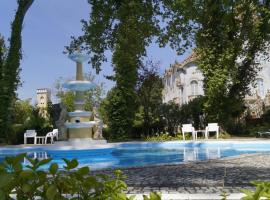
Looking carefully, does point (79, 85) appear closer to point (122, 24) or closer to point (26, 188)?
point (122, 24)

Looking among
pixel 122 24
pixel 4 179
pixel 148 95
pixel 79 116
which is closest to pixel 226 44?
pixel 148 95

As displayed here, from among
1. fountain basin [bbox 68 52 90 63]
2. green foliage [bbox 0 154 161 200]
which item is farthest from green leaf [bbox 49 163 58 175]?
fountain basin [bbox 68 52 90 63]

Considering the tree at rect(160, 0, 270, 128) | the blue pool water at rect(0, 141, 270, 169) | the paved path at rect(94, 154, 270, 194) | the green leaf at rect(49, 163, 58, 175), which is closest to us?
the green leaf at rect(49, 163, 58, 175)

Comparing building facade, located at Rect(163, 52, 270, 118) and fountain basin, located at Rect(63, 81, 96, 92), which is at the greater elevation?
building facade, located at Rect(163, 52, 270, 118)

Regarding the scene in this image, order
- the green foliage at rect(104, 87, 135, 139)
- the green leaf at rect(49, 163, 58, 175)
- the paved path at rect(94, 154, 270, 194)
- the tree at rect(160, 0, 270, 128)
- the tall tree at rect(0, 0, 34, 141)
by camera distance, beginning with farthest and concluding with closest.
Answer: the green foliage at rect(104, 87, 135, 139) < the tall tree at rect(0, 0, 34, 141) < the tree at rect(160, 0, 270, 128) < the paved path at rect(94, 154, 270, 194) < the green leaf at rect(49, 163, 58, 175)

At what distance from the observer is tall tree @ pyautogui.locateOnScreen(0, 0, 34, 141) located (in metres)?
21.5

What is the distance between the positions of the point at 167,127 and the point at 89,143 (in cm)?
913

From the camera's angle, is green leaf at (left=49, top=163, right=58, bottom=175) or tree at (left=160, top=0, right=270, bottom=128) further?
tree at (left=160, top=0, right=270, bottom=128)

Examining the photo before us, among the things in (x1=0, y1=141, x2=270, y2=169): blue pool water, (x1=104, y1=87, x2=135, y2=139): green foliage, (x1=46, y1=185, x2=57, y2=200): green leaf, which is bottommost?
(x1=0, y1=141, x2=270, y2=169): blue pool water

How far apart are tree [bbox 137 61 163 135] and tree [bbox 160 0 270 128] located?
12.3ft

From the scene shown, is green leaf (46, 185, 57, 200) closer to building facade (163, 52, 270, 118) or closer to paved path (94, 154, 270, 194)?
paved path (94, 154, 270, 194)

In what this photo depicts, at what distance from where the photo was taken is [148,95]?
2502 cm

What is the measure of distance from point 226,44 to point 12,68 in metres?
12.5

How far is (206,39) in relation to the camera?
2220 cm
